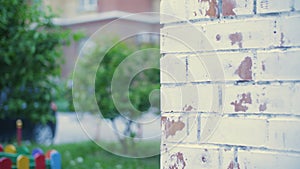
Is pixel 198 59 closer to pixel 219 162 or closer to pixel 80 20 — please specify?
pixel 219 162

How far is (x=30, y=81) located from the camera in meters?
4.70

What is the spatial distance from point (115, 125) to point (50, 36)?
130 centimetres

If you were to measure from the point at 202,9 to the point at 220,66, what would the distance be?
0.56ft

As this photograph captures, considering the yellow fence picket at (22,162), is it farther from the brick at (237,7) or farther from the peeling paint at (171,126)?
Result: the brick at (237,7)

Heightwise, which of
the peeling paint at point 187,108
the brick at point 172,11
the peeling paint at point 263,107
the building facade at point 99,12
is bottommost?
the peeling paint at point 187,108

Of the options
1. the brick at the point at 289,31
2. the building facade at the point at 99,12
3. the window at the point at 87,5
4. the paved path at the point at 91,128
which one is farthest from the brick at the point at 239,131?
the window at the point at 87,5

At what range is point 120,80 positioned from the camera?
13.7 ft

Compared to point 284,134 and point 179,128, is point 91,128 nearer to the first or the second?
point 179,128

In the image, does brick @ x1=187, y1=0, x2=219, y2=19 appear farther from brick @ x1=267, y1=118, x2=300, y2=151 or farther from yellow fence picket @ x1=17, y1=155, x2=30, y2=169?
yellow fence picket @ x1=17, y1=155, x2=30, y2=169

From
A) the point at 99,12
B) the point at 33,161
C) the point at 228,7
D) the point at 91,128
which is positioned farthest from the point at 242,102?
the point at 99,12

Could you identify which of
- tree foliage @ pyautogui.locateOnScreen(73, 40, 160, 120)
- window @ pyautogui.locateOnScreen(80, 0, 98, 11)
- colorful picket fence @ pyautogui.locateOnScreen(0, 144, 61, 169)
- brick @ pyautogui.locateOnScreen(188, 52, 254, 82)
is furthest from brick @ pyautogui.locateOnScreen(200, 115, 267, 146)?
window @ pyautogui.locateOnScreen(80, 0, 98, 11)

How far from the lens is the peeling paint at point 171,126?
1.30 metres

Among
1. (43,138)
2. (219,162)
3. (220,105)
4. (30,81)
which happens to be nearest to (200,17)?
(220,105)

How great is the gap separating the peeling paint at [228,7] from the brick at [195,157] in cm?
38
